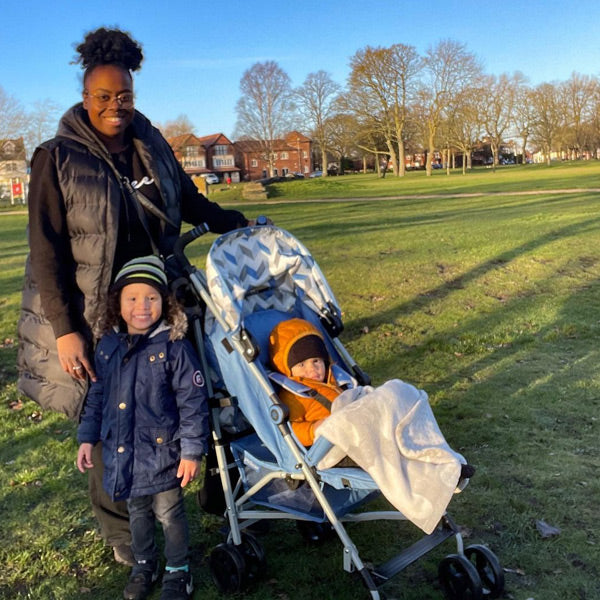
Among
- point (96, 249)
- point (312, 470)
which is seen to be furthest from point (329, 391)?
point (96, 249)

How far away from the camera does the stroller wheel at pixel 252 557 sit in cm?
311

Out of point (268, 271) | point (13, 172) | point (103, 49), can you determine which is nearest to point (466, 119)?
point (13, 172)

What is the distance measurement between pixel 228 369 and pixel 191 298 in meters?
0.41

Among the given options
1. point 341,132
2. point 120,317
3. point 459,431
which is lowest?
point 459,431

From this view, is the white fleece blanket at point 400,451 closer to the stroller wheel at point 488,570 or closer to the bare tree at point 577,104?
the stroller wheel at point 488,570

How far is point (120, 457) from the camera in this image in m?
2.88

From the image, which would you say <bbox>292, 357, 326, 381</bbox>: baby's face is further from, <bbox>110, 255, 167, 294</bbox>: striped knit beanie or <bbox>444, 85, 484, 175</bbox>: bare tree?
<bbox>444, 85, 484, 175</bbox>: bare tree

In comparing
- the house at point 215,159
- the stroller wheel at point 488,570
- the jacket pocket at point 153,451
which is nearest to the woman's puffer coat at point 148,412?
the jacket pocket at point 153,451

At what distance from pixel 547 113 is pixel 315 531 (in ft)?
236

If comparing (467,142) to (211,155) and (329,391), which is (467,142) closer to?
(211,155)

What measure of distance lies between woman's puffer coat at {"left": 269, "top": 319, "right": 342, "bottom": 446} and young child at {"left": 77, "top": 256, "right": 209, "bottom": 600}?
1.41 ft

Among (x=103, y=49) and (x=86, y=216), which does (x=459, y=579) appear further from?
(x=103, y=49)

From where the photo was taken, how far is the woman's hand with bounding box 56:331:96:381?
2.86 m

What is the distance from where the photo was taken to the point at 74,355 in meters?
2.88
